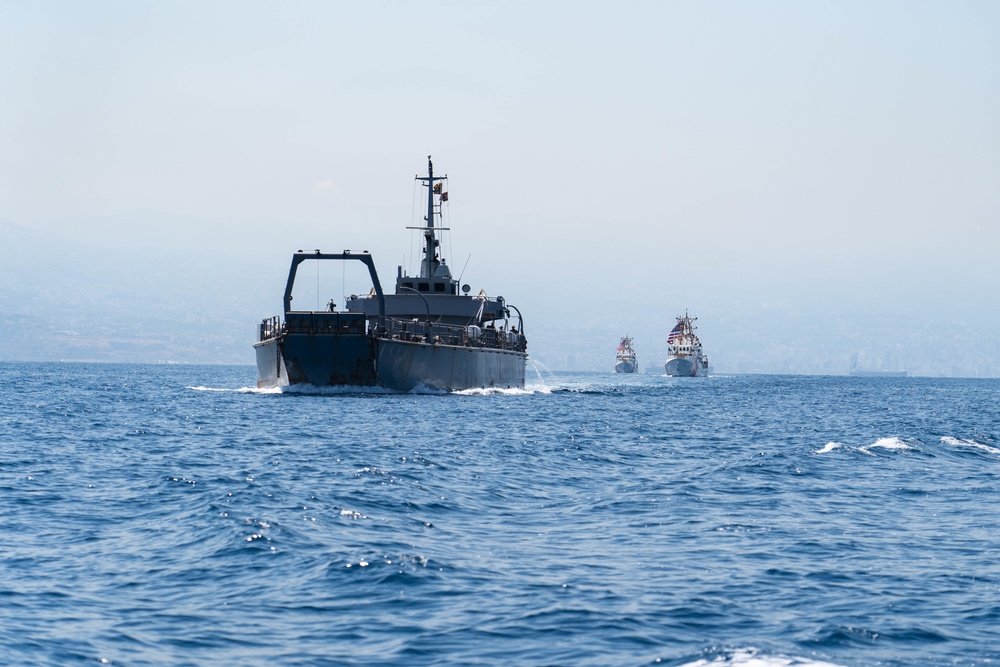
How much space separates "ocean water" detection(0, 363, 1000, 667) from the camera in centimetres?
1099

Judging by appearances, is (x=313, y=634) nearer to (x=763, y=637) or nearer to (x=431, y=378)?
(x=763, y=637)

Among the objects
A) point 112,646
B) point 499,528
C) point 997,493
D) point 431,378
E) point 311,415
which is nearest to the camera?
point 112,646

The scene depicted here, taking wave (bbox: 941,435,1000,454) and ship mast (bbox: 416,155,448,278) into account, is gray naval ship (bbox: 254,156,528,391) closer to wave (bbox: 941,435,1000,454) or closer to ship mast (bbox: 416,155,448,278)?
ship mast (bbox: 416,155,448,278)

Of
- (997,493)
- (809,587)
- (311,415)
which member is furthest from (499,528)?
(311,415)

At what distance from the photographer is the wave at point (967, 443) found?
34719 millimetres

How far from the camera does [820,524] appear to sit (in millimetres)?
18438

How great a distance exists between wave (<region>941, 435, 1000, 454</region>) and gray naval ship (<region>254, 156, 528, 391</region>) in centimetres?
2684

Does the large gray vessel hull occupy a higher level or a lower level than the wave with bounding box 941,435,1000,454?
higher

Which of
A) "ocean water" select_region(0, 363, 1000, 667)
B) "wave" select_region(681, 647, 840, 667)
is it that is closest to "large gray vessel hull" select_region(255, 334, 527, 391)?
"ocean water" select_region(0, 363, 1000, 667)

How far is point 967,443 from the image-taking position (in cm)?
3691

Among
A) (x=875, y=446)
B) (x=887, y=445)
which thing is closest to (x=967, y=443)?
(x=887, y=445)

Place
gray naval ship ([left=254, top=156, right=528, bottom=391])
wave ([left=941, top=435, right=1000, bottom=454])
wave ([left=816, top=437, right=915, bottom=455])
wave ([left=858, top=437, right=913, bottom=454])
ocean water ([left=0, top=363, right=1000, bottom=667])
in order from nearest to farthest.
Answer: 1. ocean water ([left=0, top=363, right=1000, bottom=667])
2. wave ([left=816, top=437, right=915, bottom=455])
3. wave ([left=858, top=437, right=913, bottom=454])
4. wave ([left=941, top=435, right=1000, bottom=454])
5. gray naval ship ([left=254, top=156, right=528, bottom=391])

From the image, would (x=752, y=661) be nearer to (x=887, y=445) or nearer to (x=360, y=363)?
(x=887, y=445)

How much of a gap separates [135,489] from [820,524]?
1239 centimetres
